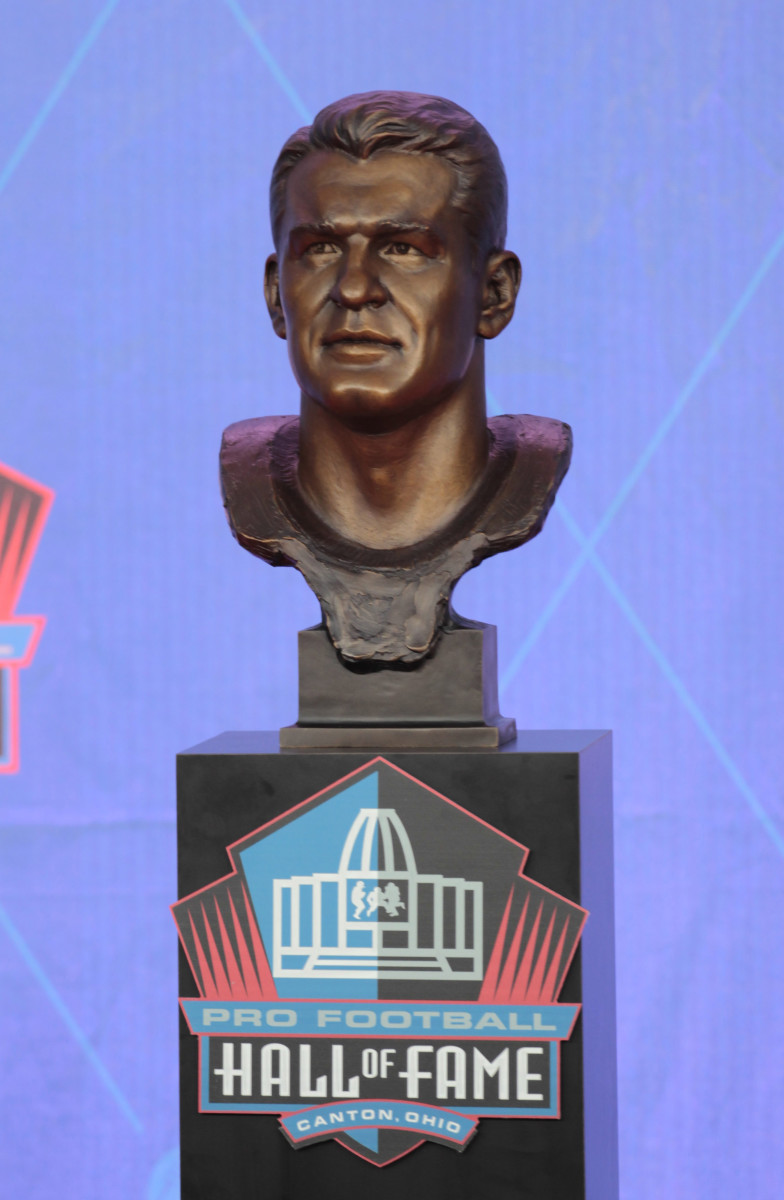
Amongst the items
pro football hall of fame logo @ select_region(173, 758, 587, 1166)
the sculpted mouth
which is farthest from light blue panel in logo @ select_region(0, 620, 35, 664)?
the sculpted mouth

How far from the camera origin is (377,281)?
106 inches

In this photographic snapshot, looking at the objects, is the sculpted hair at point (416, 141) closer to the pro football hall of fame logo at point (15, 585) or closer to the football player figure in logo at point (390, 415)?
the football player figure in logo at point (390, 415)

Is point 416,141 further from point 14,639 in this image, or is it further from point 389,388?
point 14,639

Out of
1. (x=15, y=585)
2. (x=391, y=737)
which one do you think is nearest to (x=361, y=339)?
(x=391, y=737)

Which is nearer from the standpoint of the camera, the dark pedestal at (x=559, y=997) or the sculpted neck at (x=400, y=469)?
the dark pedestal at (x=559, y=997)

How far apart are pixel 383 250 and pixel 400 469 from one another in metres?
0.38

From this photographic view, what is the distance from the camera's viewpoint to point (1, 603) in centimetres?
424

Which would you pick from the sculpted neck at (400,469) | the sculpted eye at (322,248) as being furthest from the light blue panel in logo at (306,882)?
the sculpted eye at (322,248)

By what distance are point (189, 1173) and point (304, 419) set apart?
1.29 m

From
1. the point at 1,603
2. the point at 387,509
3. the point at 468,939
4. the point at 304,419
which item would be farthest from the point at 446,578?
the point at 1,603

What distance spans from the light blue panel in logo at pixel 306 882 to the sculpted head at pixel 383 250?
2.16 feet

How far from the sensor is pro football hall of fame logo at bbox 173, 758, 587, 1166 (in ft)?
8.61

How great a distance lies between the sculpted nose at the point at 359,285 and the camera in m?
2.67

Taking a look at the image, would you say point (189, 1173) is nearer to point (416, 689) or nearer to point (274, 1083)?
point (274, 1083)
